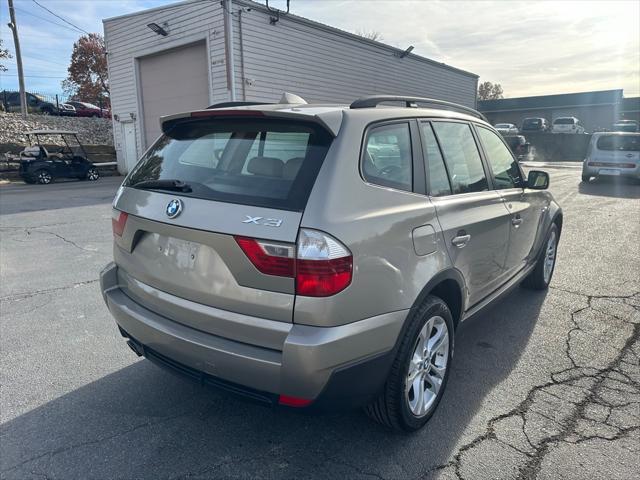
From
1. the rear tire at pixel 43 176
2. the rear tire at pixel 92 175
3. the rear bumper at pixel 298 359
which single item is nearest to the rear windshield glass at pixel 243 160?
the rear bumper at pixel 298 359

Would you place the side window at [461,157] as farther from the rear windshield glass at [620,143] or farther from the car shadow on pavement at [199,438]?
the rear windshield glass at [620,143]

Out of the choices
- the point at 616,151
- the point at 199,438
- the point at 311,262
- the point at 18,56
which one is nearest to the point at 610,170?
the point at 616,151

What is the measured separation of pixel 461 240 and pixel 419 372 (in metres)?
0.84

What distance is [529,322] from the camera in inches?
168

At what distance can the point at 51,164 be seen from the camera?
16.0 m

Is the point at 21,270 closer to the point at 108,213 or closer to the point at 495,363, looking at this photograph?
the point at 108,213

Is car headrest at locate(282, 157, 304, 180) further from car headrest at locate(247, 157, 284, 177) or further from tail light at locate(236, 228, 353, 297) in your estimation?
tail light at locate(236, 228, 353, 297)

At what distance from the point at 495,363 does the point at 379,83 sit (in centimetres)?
1785

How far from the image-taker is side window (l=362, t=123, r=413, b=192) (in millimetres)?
2396

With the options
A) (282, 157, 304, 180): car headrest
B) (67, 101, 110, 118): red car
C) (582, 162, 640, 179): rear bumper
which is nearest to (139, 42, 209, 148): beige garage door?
(582, 162, 640, 179): rear bumper

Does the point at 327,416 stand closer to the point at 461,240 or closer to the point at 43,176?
the point at 461,240

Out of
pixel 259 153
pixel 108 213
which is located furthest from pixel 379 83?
pixel 259 153

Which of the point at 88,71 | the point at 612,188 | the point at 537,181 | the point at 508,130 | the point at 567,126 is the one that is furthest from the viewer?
the point at 88,71

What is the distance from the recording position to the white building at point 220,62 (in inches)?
561
